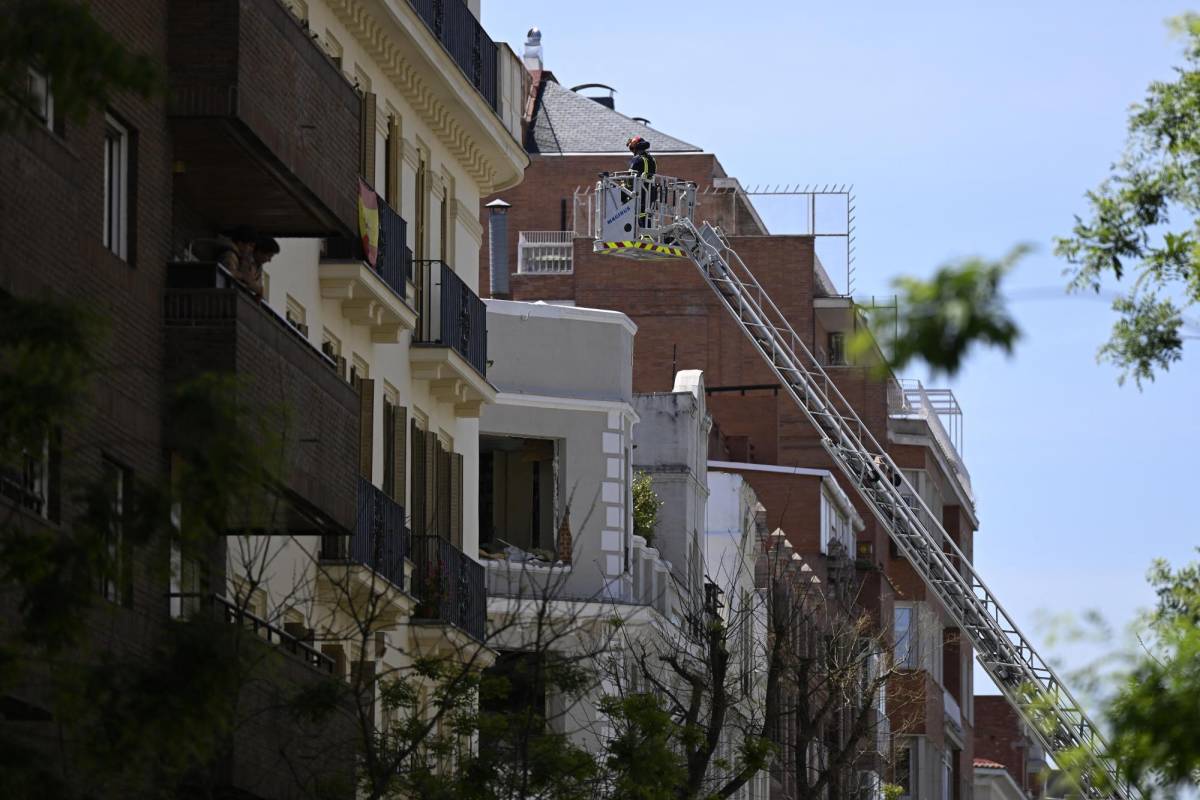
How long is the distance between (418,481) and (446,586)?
5.33 ft

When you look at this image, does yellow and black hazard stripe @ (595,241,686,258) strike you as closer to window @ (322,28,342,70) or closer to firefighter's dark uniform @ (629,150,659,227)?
firefighter's dark uniform @ (629,150,659,227)

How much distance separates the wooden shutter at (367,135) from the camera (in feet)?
120

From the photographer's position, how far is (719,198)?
292ft

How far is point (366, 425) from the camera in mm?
37219

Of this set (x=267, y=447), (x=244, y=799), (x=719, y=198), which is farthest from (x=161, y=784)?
(x=719, y=198)

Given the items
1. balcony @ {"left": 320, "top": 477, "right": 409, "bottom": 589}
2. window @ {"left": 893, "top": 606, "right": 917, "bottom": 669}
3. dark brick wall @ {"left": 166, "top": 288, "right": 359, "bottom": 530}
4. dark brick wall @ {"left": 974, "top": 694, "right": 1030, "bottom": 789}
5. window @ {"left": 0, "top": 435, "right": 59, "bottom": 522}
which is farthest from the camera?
dark brick wall @ {"left": 974, "top": 694, "right": 1030, "bottom": 789}

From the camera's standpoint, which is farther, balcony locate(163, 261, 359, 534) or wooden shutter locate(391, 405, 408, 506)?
wooden shutter locate(391, 405, 408, 506)

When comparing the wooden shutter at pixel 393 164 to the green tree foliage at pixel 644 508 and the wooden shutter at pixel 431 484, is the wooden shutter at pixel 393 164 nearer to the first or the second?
the wooden shutter at pixel 431 484

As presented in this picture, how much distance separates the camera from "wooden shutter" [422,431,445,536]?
40.7 m

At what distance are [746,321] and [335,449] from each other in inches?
1813

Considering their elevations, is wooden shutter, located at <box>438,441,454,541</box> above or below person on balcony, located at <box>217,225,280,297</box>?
below

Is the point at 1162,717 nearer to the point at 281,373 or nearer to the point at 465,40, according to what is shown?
the point at 281,373

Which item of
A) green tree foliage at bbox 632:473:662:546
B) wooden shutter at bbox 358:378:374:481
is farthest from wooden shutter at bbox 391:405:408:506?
green tree foliage at bbox 632:473:662:546

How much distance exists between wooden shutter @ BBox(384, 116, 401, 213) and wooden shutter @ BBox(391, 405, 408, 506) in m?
2.42
